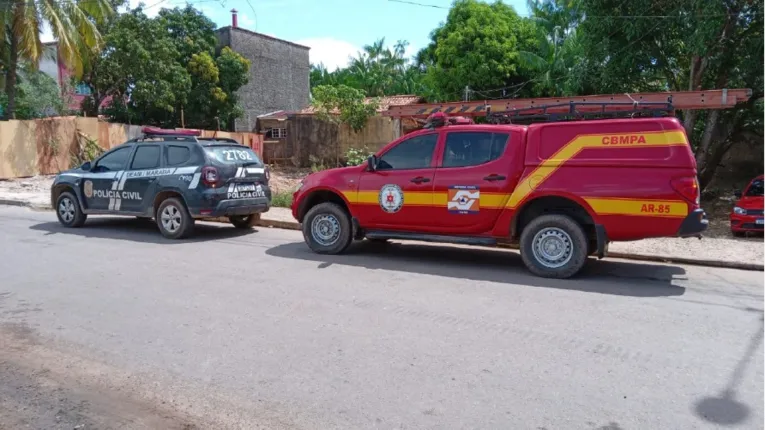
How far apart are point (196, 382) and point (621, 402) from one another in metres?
2.87

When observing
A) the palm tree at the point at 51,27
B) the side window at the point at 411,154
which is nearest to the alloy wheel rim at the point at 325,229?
the side window at the point at 411,154

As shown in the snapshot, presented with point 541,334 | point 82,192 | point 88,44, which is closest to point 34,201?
point 82,192

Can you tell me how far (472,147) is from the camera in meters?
7.69

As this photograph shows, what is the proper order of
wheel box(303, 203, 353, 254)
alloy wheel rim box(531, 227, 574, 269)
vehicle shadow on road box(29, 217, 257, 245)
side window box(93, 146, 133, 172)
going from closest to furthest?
1. alloy wheel rim box(531, 227, 574, 269)
2. wheel box(303, 203, 353, 254)
3. vehicle shadow on road box(29, 217, 257, 245)
4. side window box(93, 146, 133, 172)

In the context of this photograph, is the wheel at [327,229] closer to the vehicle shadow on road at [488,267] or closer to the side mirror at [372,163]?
the vehicle shadow on road at [488,267]

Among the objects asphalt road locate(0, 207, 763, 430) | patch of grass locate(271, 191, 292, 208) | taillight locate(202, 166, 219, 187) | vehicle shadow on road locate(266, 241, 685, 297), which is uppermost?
taillight locate(202, 166, 219, 187)

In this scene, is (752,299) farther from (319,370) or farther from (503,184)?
(319,370)

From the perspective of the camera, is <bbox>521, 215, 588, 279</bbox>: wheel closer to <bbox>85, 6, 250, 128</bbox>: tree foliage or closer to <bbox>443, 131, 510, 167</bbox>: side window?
<bbox>443, 131, 510, 167</bbox>: side window

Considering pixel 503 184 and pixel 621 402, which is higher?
pixel 503 184

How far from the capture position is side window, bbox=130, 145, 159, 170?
1029 centimetres

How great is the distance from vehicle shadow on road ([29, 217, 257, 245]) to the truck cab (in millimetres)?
2646

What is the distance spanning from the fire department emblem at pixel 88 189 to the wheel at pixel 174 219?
183cm

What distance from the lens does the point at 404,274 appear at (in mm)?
7375

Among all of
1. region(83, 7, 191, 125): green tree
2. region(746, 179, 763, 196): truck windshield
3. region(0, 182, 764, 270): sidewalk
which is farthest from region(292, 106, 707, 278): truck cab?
region(83, 7, 191, 125): green tree
